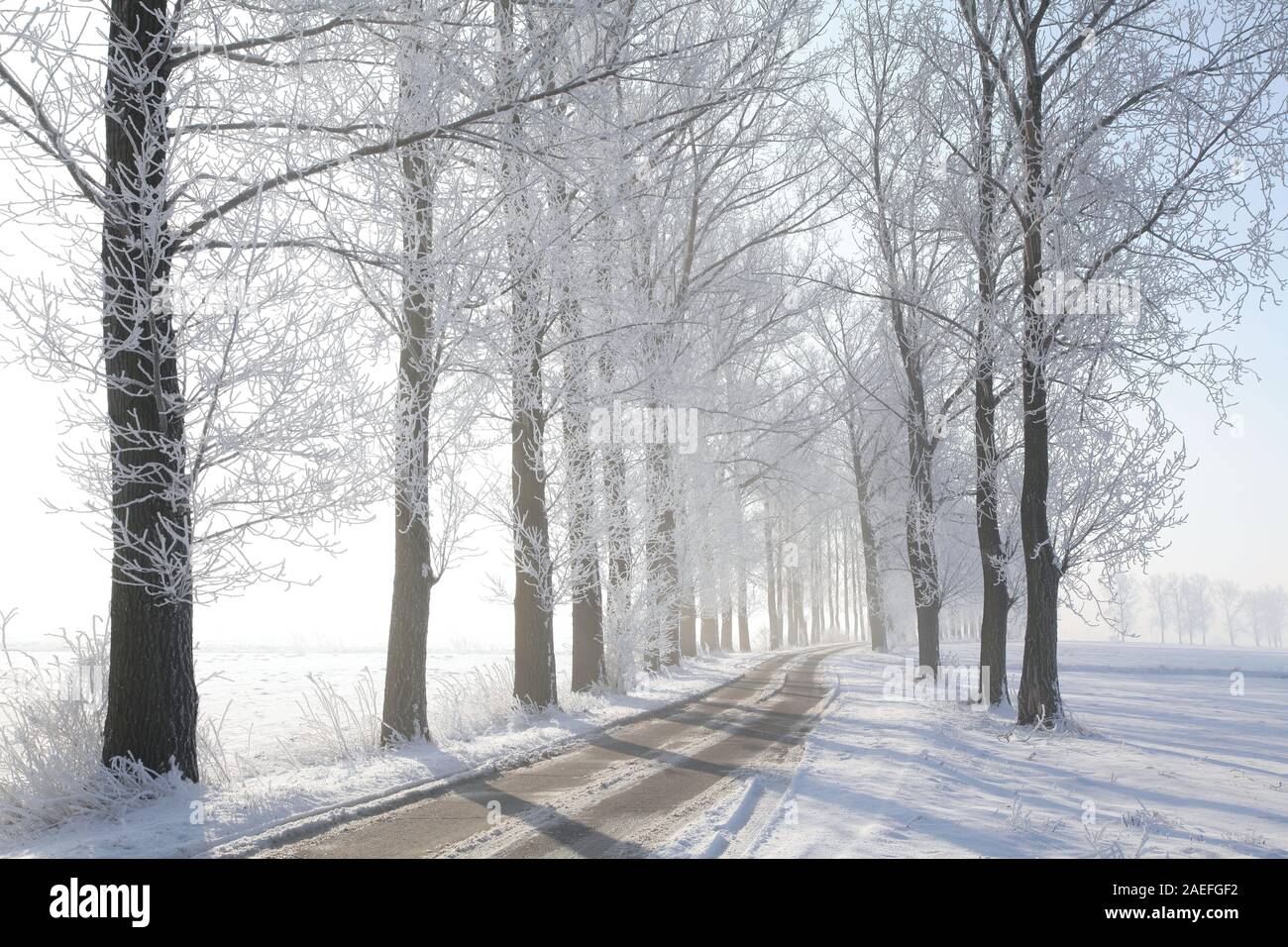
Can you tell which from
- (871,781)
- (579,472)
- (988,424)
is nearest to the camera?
(871,781)

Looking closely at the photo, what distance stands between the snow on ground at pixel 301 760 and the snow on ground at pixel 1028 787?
290 centimetres

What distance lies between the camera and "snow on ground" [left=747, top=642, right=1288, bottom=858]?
5453 millimetres

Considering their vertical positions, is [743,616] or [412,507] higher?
[412,507]

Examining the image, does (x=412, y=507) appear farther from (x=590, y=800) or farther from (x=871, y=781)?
(x=871, y=781)

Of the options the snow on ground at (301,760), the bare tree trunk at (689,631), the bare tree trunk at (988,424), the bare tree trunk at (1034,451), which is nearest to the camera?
the snow on ground at (301,760)

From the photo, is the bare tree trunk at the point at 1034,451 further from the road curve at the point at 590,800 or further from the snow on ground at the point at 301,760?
the snow on ground at the point at 301,760

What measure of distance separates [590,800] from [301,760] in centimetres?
359

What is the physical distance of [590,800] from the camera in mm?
6723

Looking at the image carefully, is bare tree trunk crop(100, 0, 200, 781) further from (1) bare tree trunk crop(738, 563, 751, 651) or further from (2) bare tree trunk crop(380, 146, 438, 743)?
(1) bare tree trunk crop(738, 563, 751, 651)

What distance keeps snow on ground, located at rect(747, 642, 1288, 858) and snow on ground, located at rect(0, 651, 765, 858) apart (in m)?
2.90

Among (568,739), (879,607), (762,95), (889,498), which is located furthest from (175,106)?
(879,607)

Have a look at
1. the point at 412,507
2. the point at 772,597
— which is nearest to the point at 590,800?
the point at 412,507

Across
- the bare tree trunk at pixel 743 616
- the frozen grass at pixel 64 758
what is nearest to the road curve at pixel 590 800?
the frozen grass at pixel 64 758

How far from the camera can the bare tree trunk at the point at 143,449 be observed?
630cm
